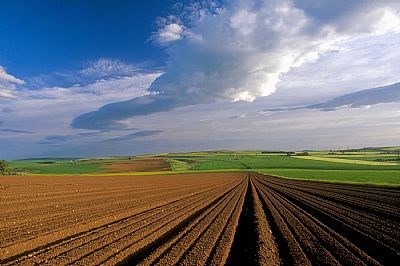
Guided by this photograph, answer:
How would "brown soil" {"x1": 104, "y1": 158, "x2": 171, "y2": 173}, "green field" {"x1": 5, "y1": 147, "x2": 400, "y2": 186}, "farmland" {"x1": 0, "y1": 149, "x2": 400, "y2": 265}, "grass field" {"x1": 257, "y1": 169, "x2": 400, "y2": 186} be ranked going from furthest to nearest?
"brown soil" {"x1": 104, "y1": 158, "x2": 171, "y2": 173}, "green field" {"x1": 5, "y1": 147, "x2": 400, "y2": 186}, "grass field" {"x1": 257, "y1": 169, "x2": 400, "y2": 186}, "farmland" {"x1": 0, "y1": 149, "x2": 400, "y2": 265}

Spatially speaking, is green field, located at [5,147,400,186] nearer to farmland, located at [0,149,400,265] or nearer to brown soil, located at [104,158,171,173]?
Result: brown soil, located at [104,158,171,173]

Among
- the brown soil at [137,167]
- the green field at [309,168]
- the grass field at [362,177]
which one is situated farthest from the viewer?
the brown soil at [137,167]

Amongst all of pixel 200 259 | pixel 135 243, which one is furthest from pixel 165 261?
pixel 135 243

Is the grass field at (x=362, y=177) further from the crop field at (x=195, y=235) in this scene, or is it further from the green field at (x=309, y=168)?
the crop field at (x=195, y=235)

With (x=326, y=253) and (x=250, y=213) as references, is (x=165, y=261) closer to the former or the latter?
(x=326, y=253)

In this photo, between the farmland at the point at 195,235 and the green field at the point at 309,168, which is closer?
the farmland at the point at 195,235

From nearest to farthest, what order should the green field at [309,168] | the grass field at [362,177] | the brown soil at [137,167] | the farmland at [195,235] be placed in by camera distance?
the farmland at [195,235], the grass field at [362,177], the green field at [309,168], the brown soil at [137,167]

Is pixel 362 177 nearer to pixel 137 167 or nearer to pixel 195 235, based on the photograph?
pixel 195 235

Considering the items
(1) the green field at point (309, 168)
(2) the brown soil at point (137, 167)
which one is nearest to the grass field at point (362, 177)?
(1) the green field at point (309, 168)

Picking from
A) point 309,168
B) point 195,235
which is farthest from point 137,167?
point 195,235

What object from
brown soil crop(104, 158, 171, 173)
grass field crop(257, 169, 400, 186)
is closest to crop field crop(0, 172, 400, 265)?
grass field crop(257, 169, 400, 186)

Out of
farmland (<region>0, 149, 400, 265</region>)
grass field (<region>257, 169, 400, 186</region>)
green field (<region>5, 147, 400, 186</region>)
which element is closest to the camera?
farmland (<region>0, 149, 400, 265</region>)

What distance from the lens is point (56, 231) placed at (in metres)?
13.6

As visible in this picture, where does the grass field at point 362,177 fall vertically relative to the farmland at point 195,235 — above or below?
below
